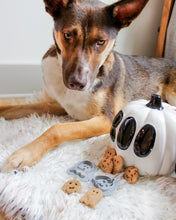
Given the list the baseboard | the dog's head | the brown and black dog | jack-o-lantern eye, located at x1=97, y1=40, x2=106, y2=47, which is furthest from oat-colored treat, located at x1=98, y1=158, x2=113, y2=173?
the baseboard

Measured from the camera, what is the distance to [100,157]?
4.41ft

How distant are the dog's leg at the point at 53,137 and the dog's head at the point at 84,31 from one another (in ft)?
0.91

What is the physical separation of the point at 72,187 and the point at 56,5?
103cm

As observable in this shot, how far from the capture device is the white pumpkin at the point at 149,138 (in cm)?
112

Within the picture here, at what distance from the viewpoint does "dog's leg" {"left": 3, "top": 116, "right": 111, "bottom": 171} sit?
116 centimetres

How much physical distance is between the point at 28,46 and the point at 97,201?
2.02 m

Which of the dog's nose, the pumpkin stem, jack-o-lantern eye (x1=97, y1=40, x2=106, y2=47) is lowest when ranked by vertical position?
the pumpkin stem

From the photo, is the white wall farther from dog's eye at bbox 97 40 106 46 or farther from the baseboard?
dog's eye at bbox 97 40 106 46

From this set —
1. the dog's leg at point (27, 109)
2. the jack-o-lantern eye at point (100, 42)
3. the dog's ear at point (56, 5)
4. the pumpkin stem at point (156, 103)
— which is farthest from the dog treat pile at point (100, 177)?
the dog's ear at point (56, 5)

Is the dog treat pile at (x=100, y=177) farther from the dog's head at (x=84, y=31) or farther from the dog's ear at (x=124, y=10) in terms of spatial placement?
the dog's ear at (x=124, y=10)

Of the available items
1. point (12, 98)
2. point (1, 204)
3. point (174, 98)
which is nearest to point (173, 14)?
point (174, 98)

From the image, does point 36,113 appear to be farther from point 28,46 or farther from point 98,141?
point 28,46

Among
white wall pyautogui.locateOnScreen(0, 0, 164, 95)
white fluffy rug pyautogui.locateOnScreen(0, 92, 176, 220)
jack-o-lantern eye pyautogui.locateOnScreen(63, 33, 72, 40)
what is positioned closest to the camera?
white fluffy rug pyautogui.locateOnScreen(0, 92, 176, 220)

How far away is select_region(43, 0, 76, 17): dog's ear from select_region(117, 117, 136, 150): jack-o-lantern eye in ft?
2.49
